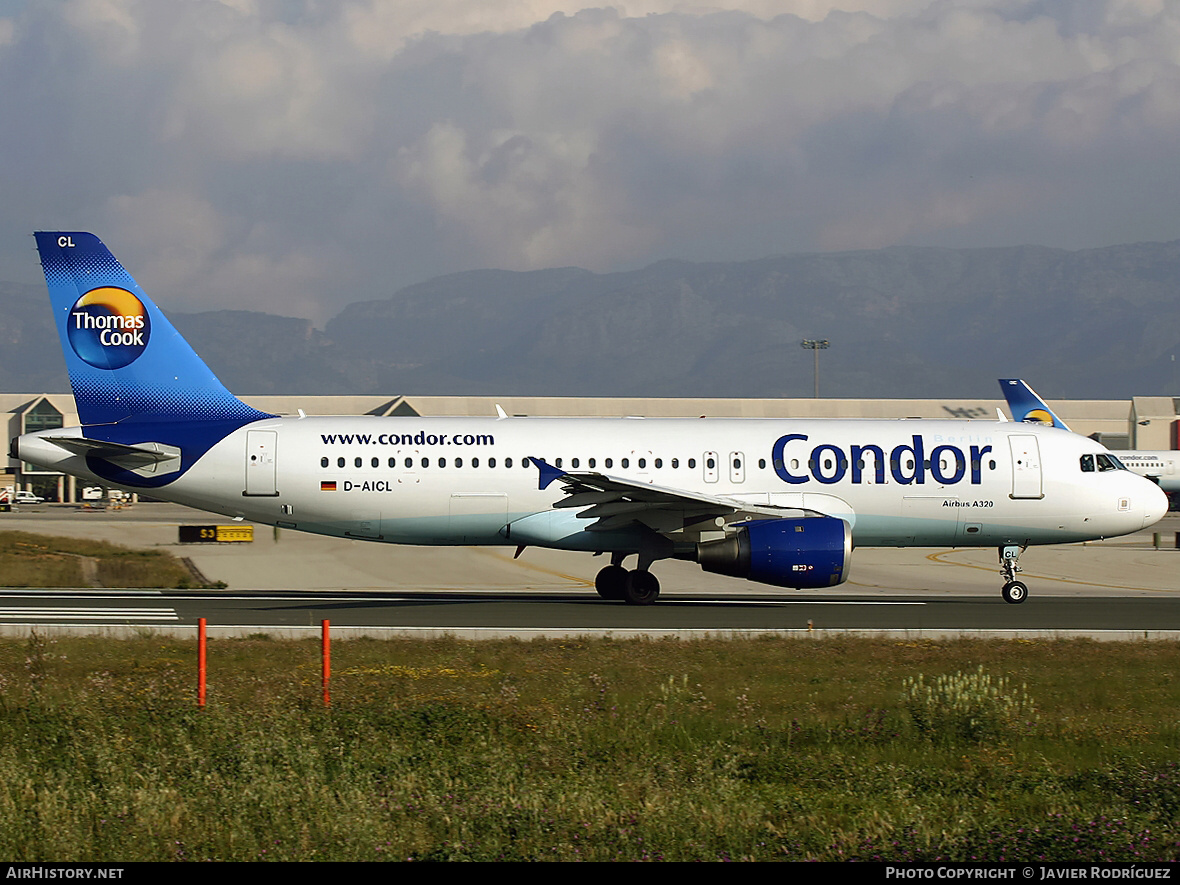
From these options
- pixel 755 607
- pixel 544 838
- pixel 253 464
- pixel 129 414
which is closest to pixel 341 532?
pixel 253 464

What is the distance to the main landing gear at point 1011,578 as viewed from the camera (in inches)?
1016

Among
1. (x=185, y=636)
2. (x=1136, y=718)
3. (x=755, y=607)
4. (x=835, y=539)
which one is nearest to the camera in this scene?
(x=1136, y=718)

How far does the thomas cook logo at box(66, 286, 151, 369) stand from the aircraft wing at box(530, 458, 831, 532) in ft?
30.5

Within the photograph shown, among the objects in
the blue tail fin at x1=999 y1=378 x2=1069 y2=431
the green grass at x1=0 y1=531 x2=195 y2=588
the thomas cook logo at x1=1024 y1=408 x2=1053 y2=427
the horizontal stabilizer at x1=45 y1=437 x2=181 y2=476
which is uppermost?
the blue tail fin at x1=999 y1=378 x2=1069 y2=431

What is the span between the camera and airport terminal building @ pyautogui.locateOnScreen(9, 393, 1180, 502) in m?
84.1

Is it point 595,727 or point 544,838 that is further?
point 595,727

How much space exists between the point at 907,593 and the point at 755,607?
6.45 meters

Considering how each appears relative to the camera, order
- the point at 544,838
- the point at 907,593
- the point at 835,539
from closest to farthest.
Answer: the point at 544,838 → the point at 835,539 → the point at 907,593

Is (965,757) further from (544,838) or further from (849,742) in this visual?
(544,838)

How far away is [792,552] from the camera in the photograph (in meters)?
23.2

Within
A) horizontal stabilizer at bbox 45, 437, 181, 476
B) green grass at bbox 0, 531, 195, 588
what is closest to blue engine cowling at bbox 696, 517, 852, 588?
horizontal stabilizer at bbox 45, 437, 181, 476

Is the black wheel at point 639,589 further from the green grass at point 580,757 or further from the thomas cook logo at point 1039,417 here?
the thomas cook logo at point 1039,417

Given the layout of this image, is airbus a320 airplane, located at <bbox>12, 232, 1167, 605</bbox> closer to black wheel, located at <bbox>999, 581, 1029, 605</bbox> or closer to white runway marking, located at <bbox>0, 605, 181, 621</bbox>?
black wheel, located at <bbox>999, 581, 1029, 605</bbox>

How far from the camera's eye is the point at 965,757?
10938 mm
